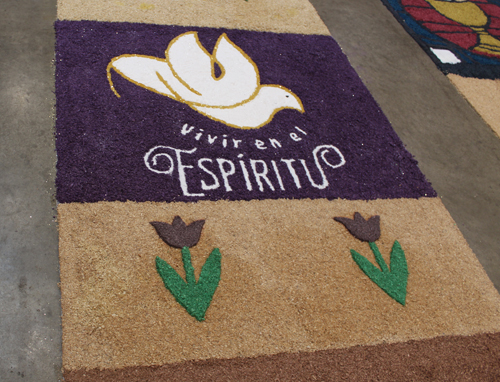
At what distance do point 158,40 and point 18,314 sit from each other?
10.5ft

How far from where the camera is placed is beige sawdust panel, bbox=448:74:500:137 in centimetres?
473

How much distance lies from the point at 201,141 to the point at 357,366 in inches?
86.1

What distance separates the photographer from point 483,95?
5.01m

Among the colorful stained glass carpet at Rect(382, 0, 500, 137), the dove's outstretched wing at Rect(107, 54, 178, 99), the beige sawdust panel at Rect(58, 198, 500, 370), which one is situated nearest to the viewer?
the beige sawdust panel at Rect(58, 198, 500, 370)

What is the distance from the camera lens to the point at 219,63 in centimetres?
438

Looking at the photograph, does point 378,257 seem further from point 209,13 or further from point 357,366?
point 209,13

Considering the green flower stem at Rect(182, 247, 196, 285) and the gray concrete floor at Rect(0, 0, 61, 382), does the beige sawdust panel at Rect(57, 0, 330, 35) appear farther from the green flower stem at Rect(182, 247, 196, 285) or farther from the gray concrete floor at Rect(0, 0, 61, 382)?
the green flower stem at Rect(182, 247, 196, 285)

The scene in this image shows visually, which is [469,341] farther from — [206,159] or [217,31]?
[217,31]

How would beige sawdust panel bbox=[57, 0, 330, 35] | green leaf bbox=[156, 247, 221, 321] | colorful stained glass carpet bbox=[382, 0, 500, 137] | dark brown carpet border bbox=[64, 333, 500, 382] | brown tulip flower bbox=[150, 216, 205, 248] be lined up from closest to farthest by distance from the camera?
dark brown carpet border bbox=[64, 333, 500, 382] < green leaf bbox=[156, 247, 221, 321] < brown tulip flower bbox=[150, 216, 205, 248] < beige sawdust panel bbox=[57, 0, 330, 35] < colorful stained glass carpet bbox=[382, 0, 500, 137]

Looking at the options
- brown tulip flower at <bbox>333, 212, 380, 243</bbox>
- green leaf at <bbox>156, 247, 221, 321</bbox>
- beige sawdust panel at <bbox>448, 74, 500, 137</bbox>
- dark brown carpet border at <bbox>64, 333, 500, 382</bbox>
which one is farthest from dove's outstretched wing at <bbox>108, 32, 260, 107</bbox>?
beige sawdust panel at <bbox>448, 74, 500, 137</bbox>

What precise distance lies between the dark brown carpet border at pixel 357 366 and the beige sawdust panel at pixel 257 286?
53 mm

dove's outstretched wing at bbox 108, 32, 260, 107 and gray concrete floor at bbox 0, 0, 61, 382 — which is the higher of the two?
dove's outstretched wing at bbox 108, 32, 260, 107

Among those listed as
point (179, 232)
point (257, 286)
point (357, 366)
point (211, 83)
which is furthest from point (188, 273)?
point (211, 83)

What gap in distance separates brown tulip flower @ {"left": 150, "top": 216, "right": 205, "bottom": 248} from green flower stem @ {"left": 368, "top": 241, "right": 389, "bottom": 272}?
1.36 meters
